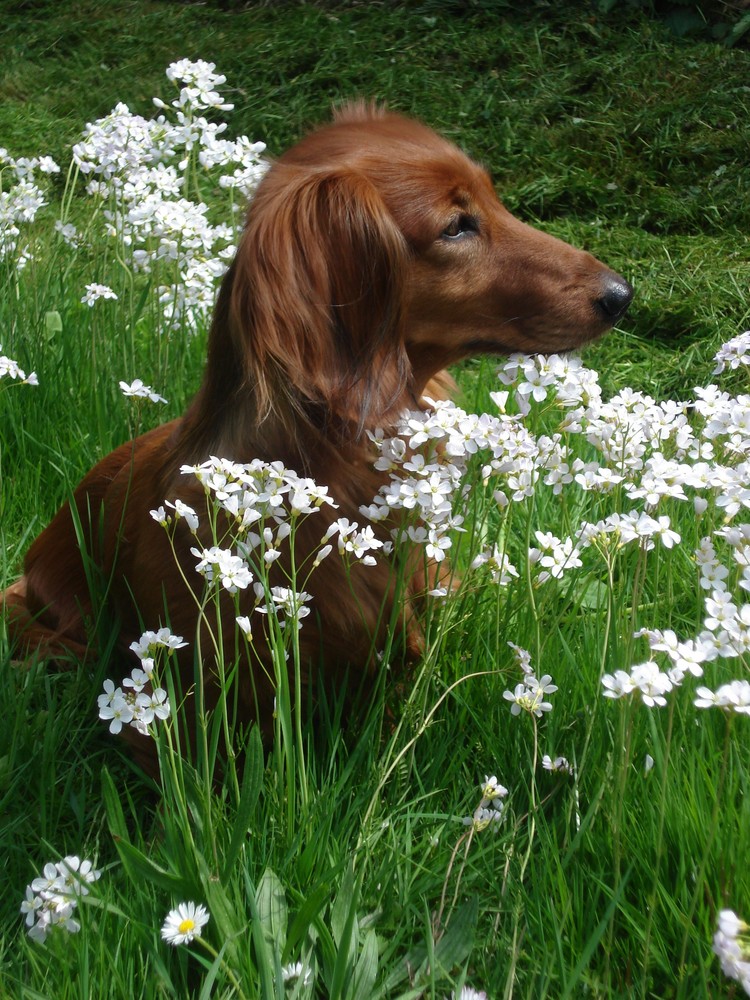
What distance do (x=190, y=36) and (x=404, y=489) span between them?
266 inches

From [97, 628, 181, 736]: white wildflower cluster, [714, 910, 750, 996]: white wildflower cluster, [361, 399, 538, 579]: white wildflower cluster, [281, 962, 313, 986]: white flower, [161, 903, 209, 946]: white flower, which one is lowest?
[281, 962, 313, 986]: white flower

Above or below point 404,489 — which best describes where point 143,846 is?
below

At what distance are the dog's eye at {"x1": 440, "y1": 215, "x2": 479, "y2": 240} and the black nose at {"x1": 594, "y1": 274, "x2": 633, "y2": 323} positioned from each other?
286mm

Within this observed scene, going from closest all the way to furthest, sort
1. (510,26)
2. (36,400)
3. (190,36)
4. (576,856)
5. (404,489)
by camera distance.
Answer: (404,489)
(576,856)
(36,400)
(510,26)
(190,36)

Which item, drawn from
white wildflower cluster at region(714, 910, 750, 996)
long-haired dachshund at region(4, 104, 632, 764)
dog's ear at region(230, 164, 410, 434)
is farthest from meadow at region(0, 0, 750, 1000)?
dog's ear at region(230, 164, 410, 434)

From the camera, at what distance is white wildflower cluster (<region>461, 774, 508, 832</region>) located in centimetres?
156

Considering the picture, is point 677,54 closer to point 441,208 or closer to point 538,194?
point 538,194


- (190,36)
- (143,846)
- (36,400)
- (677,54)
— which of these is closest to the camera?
(143,846)

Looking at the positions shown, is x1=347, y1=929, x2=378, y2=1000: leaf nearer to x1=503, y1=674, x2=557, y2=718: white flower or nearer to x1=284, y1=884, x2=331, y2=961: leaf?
x1=284, y1=884, x2=331, y2=961: leaf

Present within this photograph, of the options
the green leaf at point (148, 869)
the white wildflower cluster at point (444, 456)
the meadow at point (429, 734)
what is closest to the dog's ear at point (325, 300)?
the meadow at point (429, 734)

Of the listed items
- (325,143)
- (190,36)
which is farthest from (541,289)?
(190,36)

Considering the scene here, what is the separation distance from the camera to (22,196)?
3.11m

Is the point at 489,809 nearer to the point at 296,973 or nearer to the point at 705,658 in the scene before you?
the point at 296,973

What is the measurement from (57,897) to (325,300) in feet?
3.66
